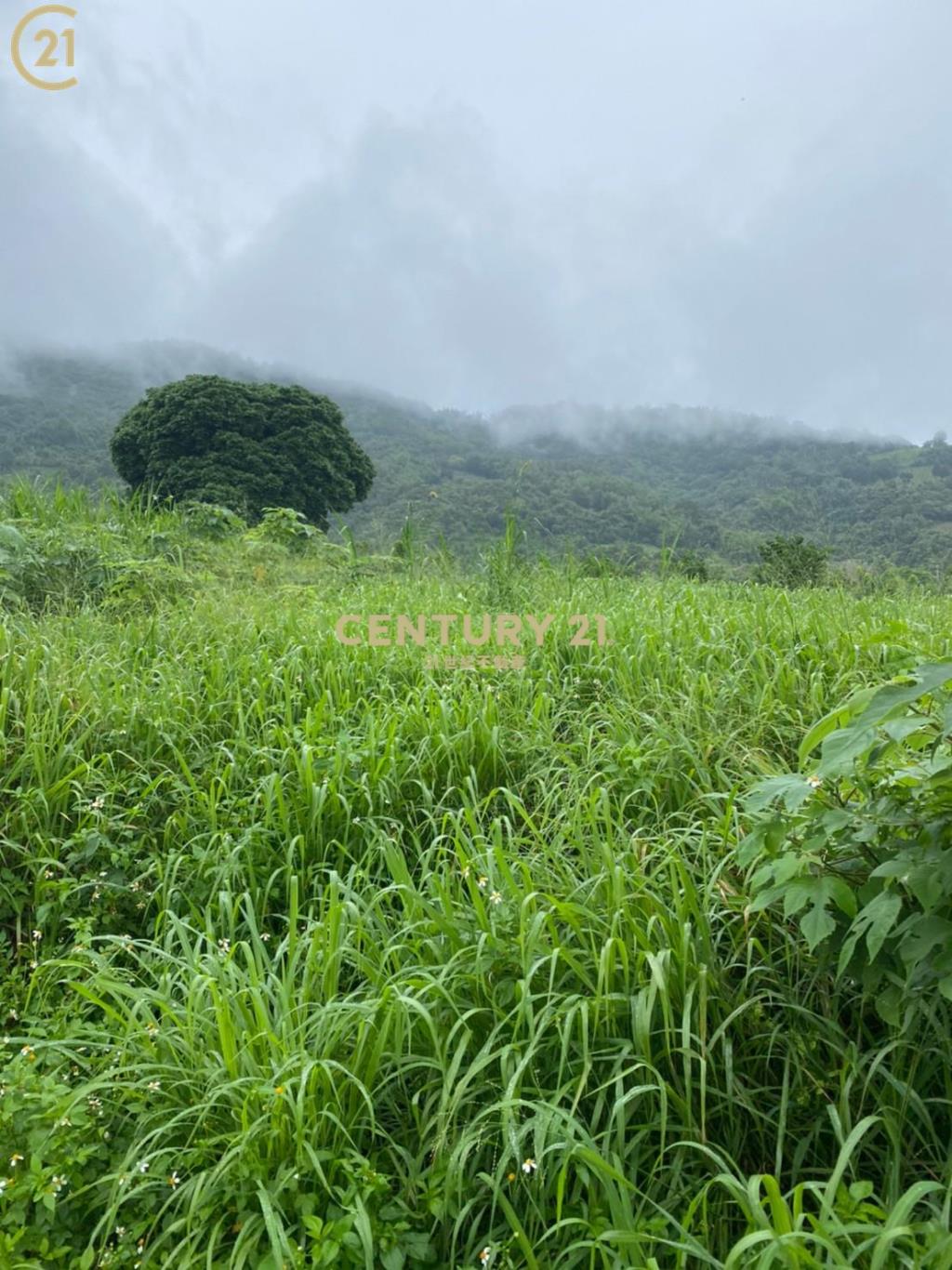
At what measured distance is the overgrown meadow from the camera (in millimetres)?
1120

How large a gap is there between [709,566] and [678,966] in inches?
231

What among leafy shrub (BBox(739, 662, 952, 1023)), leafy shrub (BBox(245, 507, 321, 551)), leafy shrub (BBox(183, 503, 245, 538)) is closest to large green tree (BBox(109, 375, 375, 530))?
leafy shrub (BBox(245, 507, 321, 551))

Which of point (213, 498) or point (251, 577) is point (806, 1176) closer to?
point (251, 577)

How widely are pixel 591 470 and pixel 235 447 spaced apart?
6396 mm

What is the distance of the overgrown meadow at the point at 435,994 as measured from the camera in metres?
1.12

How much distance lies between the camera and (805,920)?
3.75 feet

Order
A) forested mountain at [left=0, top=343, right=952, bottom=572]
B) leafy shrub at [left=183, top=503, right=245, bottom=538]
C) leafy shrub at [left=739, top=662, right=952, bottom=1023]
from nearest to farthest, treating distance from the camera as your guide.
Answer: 1. leafy shrub at [left=739, top=662, right=952, bottom=1023]
2. leafy shrub at [left=183, top=503, right=245, bottom=538]
3. forested mountain at [left=0, top=343, right=952, bottom=572]

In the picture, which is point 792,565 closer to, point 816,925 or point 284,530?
point 284,530

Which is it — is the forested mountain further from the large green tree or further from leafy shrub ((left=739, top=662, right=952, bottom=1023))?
leafy shrub ((left=739, top=662, right=952, bottom=1023))

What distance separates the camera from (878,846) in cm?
129

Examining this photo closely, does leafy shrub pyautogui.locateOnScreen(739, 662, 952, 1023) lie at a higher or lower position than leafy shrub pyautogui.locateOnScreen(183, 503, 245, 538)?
lower

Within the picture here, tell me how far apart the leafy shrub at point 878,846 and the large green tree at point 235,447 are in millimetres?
11073

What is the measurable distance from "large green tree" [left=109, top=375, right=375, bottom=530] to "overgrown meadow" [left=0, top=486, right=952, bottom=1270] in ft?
31.9

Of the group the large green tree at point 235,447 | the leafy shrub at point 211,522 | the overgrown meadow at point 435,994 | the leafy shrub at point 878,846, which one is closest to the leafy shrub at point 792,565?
the overgrown meadow at point 435,994
